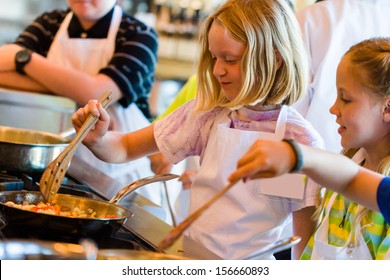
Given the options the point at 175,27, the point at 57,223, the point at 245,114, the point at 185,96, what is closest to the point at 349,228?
the point at 245,114

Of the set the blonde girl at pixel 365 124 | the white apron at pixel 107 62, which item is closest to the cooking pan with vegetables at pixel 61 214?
the blonde girl at pixel 365 124

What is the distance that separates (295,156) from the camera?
3.00 ft

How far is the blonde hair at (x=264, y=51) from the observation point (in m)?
1.41

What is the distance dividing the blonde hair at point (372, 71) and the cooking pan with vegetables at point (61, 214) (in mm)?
408

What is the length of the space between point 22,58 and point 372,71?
1438mm

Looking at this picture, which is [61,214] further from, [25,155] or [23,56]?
[23,56]

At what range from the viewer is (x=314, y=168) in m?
0.96

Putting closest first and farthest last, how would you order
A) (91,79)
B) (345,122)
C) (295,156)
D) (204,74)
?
(295,156)
(345,122)
(204,74)
(91,79)

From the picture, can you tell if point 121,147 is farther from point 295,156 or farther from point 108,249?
point 295,156

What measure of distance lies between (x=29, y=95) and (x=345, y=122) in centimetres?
139

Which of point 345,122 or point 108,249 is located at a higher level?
point 345,122

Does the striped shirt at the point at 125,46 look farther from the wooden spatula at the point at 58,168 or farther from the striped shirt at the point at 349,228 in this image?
the striped shirt at the point at 349,228

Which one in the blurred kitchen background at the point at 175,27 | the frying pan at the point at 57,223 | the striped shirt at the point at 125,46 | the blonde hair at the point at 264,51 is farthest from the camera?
→ the blurred kitchen background at the point at 175,27
